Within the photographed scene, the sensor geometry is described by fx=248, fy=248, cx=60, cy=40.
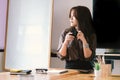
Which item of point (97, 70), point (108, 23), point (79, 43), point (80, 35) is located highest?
point (108, 23)

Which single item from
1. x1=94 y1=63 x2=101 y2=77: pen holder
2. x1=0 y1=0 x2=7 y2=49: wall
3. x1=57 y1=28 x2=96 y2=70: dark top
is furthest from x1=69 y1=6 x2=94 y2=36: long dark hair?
x1=0 y1=0 x2=7 y2=49: wall

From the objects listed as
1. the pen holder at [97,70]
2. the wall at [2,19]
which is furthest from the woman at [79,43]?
the wall at [2,19]

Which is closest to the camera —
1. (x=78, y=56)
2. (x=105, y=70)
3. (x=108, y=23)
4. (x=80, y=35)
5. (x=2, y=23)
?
(x=105, y=70)

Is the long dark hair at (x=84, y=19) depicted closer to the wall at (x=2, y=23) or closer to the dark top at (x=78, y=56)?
the dark top at (x=78, y=56)

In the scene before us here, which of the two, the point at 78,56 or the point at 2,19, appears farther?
the point at 2,19

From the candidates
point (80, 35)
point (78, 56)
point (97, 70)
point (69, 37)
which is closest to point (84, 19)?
point (80, 35)

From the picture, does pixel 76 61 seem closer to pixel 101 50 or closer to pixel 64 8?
pixel 101 50

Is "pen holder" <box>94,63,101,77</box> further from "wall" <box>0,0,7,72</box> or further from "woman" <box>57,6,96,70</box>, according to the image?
Answer: "wall" <box>0,0,7,72</box>

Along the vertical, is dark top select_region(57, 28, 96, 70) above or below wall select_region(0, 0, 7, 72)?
below

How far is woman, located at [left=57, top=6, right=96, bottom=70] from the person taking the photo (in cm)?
308

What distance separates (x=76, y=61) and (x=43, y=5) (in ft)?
5.20

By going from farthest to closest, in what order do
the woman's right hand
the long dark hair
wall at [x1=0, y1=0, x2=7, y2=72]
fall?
1. wall at [x1=0, y1=0, x2=7, y2=72]
2. the long dark hair
3. the woman's right hand

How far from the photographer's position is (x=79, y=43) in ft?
10.7

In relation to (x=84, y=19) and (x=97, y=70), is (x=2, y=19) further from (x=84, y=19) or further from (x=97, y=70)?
(x=97, y=70)
